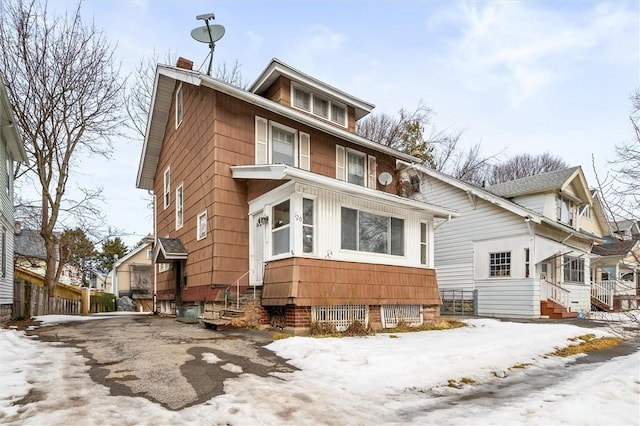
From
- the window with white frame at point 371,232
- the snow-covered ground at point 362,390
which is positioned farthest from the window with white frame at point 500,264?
the snow-covered ground at point 362,390

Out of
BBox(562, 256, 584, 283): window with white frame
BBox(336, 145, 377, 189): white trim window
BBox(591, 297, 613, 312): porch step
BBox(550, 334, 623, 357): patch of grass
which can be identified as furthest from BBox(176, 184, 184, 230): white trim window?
BBox(591, 297, 613, 312): porch step

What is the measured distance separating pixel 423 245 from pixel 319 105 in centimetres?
642

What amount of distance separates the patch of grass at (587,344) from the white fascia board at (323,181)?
16.0ft

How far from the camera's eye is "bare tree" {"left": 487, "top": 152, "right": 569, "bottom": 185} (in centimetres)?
3822

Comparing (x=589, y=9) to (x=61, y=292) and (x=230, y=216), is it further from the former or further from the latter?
(x=61, y=292)

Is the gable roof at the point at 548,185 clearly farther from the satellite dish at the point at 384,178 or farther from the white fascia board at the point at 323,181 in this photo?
the white fascia board at the point at 323,181

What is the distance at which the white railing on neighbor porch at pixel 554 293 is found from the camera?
16.7m

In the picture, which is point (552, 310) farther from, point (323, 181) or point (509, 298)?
point (323, 181)

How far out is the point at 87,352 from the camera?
6.90 m

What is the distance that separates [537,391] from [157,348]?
5.97 meters

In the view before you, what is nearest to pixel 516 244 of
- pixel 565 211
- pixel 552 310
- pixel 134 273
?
pixel 552 310

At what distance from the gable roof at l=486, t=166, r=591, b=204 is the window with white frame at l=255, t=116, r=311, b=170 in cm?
1095

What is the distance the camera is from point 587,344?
944cm

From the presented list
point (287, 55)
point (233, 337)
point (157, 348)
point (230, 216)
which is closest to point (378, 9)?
point (230, 216)
